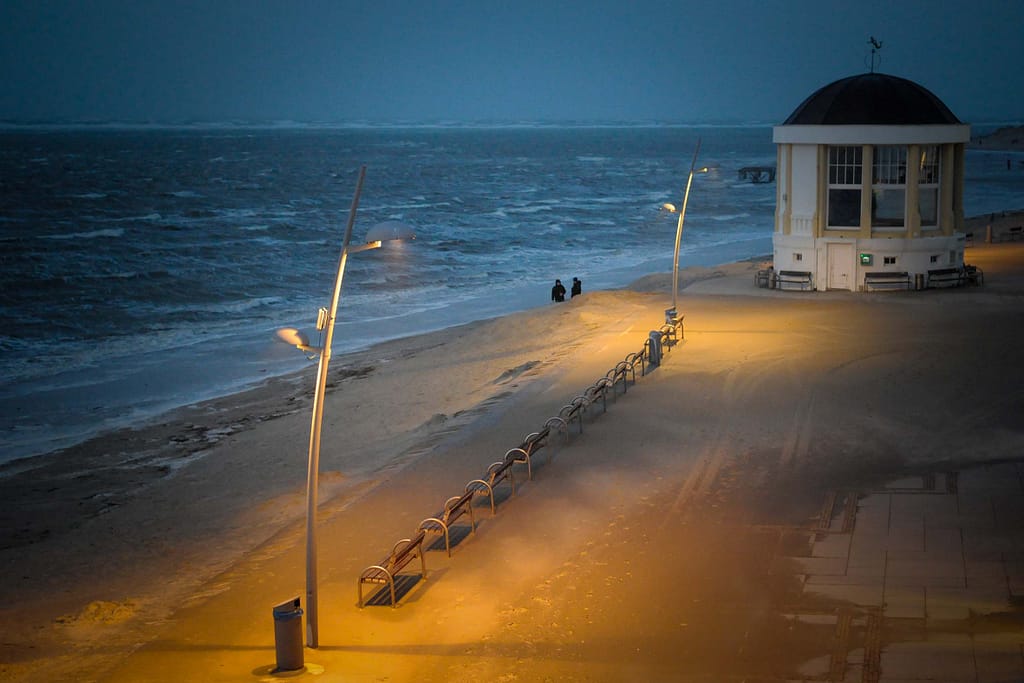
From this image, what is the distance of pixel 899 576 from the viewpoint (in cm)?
1339

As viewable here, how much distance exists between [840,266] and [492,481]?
20800 millimetres

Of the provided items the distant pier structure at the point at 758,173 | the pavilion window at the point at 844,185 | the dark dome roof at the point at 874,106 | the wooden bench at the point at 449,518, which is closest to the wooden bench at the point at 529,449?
the wooden bench at the point at 449,518

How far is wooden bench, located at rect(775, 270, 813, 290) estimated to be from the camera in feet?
114

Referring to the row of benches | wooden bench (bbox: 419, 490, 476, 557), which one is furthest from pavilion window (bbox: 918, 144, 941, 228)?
wooden bench (bbox: 419, 490, 476, 557)

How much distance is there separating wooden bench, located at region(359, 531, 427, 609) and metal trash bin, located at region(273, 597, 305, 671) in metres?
1.67

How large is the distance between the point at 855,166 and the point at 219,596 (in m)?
24.9

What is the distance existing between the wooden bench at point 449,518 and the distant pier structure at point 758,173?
11279cm

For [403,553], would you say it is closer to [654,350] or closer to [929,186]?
[654,350]

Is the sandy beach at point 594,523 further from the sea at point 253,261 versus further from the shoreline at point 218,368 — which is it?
the sea at point 253,261

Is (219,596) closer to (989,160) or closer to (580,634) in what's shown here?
(580,634)

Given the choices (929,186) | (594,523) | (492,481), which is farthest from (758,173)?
(594,523)

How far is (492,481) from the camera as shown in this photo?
16.4 m

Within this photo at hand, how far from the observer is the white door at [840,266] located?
112 feet

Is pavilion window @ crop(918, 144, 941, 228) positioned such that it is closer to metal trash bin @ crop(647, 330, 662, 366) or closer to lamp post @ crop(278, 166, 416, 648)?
metal trash bin @ crop(647, 330, 662, 366)
